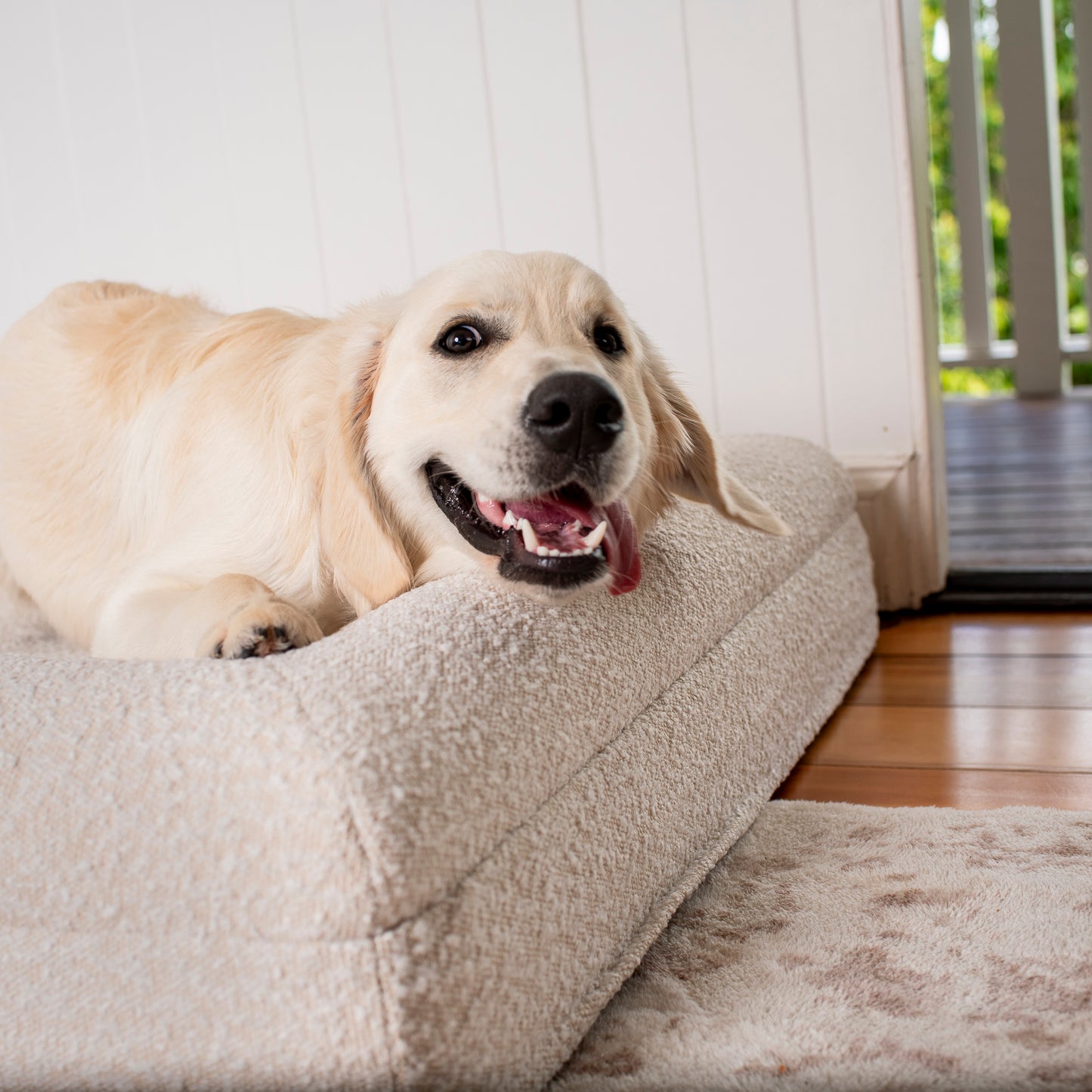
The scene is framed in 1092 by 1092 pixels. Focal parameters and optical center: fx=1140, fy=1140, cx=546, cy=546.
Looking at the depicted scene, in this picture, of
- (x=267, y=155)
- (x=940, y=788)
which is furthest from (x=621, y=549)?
(x=267, y=155)

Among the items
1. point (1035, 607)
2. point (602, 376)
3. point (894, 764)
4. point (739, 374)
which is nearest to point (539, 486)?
point (602, 376)

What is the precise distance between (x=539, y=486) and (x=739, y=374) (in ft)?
4.55

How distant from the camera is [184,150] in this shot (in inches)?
113

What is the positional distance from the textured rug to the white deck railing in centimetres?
501

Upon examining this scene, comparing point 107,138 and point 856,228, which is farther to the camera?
point 107,138

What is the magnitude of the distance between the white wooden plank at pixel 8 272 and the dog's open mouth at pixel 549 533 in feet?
7.56

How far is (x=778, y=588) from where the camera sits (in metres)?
1.74

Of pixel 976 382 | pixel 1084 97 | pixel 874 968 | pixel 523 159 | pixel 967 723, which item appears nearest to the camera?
pixel 874 968

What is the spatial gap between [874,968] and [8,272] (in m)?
2.95

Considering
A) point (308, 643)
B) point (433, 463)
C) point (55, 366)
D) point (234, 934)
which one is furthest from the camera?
point (55, 366)

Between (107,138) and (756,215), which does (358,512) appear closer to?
(756,215)

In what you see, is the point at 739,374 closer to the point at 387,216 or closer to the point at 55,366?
the point at 387,216

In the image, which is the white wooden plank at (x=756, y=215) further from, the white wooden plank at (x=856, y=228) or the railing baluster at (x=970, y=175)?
the railing baluster at (x=970, y=175)

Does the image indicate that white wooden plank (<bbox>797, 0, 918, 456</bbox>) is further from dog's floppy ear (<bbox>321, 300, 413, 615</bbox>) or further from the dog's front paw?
the dog's front paw
